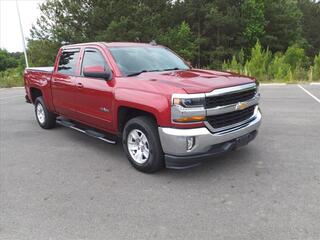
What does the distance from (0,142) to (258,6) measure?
39.1 metres

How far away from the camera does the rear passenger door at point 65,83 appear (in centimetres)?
600

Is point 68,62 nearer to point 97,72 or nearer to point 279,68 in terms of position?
point 97,72

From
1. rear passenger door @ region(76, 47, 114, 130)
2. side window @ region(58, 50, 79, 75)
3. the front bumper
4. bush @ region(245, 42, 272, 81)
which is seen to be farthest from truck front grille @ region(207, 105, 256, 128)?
bush @ region(245, 42, 272, 81)

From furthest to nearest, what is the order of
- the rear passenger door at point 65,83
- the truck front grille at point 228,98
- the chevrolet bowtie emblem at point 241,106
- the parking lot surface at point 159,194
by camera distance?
the rear passenger door at point 65,83
the chevrolet bowtie emblem at point 241,106
the truck front grille at point 228,98
the parking lot surface at point 159,194

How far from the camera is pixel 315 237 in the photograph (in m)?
3.02

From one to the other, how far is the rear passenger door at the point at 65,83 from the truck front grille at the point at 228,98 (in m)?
2.77

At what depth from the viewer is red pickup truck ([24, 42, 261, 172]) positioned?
4086 mm

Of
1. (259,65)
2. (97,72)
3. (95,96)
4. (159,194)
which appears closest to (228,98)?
(159,194)

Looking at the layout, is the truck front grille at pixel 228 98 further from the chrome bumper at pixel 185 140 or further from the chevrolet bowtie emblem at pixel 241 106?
the chrome bumper at pixel 185 140

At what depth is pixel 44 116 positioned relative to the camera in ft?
24.5

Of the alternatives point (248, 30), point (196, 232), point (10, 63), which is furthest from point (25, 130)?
point (10, 63)

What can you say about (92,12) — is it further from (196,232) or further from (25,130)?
(196,232)

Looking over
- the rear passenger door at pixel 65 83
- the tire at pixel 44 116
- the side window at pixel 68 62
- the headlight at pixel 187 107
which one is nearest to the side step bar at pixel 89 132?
the rear passenger door at pixel 65 83

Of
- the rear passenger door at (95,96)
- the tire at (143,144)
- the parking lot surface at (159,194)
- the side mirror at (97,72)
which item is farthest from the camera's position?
the rear passenger door at (95,96)
